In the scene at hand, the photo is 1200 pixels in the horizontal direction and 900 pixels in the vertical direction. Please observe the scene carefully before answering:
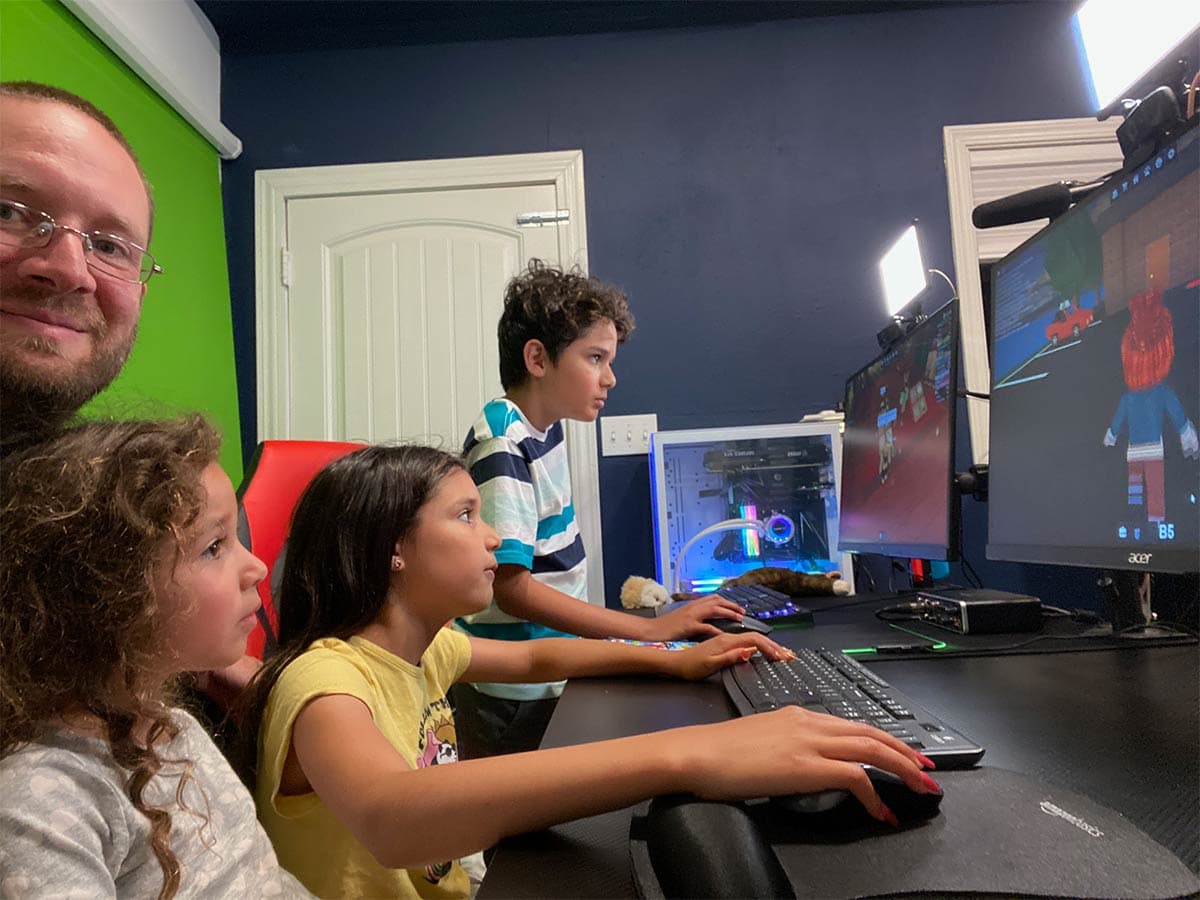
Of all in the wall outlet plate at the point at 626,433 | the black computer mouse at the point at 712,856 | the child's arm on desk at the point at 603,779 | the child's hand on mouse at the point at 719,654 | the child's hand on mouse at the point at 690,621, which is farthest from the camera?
the wall outlet plate at the point at 626,433

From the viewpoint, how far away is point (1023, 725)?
0.61 meters

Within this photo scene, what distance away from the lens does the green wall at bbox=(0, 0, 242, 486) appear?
5.69ft

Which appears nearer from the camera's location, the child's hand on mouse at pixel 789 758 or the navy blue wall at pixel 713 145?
the child's hand on mouse at pixel 789 758

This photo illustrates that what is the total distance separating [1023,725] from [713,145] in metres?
2.36

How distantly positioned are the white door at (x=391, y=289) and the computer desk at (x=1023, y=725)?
179cm

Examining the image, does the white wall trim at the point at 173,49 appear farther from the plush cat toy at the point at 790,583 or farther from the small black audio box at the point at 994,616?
the small black audio box at the point at 994,616

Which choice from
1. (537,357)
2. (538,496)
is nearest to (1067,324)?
(538,496)

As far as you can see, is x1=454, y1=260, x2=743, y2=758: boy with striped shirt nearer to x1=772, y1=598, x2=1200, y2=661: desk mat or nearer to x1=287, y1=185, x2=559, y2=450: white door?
x1=772, y1=598, x2=1200, y2=661: desk mat

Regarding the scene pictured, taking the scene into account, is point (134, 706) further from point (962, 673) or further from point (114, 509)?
point (962, 673)

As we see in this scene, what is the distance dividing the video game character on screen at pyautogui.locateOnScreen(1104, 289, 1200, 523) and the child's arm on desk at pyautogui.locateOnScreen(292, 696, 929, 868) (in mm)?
452

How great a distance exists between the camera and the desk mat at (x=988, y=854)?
356 millimetres

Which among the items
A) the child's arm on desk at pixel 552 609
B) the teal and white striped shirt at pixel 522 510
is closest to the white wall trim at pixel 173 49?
the teal and white striped shirt at pixel 522 510

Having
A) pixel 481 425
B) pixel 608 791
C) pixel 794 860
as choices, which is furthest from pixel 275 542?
pixel 794 860

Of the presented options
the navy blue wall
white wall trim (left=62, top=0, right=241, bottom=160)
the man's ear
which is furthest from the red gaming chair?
white wall trim (left=62, top=0, right=241, bottom=160)
